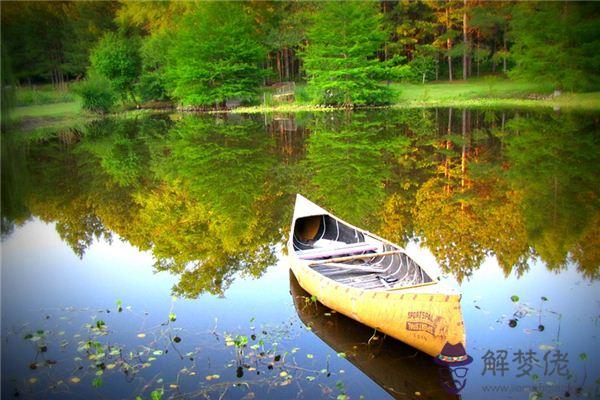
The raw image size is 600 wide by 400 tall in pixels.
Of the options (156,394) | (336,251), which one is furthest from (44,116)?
(156,394)

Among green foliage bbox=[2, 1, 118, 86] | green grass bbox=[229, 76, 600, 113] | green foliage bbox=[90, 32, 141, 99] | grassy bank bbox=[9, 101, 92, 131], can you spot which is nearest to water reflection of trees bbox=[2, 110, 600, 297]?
green grass bbox=[229, 76, 600, 113]

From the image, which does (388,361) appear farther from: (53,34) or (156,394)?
(53,34)

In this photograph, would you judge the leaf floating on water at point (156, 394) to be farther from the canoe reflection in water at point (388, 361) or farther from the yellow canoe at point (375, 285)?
the yellow canoe at point (375, 285)

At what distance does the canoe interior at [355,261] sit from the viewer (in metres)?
8.13

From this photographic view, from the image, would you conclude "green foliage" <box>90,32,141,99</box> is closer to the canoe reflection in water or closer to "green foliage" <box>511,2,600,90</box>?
"green foliage" <box>511,2,600,90</box>

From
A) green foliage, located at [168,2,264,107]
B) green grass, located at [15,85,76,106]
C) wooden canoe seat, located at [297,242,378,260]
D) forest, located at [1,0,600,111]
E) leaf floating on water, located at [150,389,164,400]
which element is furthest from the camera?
green grass, located at [15,85,76,106]

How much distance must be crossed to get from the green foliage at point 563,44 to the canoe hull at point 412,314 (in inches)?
1228

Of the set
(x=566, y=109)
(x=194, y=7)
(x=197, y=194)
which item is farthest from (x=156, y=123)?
(x=566, y=109)

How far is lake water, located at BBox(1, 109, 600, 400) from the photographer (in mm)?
6785

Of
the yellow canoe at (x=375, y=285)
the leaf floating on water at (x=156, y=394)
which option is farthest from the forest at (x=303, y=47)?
the leaf floating on water at (x=156, y=394)

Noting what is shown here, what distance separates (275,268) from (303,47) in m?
37.4

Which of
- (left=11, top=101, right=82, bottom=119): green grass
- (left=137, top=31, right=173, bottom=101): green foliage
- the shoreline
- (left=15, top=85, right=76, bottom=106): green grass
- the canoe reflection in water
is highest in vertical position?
(left=137, top=31, right=173, bottom=101): green foliage

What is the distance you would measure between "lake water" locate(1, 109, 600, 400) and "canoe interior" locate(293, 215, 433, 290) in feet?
2.13

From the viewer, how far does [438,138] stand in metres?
24.8
